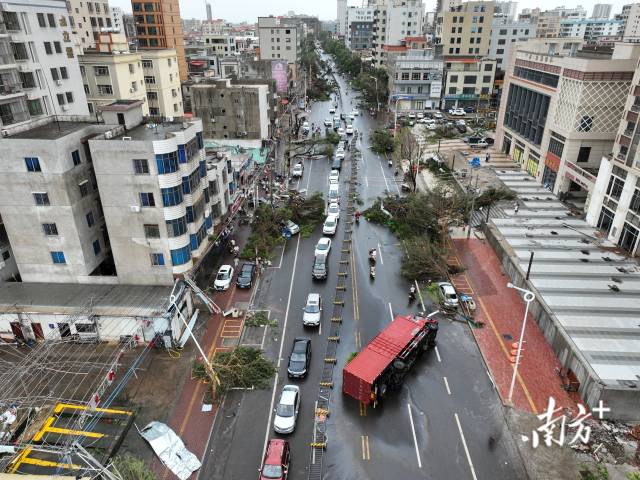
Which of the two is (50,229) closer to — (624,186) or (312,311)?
(312,311)

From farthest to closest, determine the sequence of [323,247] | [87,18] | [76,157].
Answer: [87,18]
[323,247]
[76,157]

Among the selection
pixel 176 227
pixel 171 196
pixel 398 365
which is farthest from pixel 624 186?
pixel 171 196

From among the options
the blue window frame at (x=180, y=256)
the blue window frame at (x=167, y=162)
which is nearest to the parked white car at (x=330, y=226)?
the blue window frame at (x=180, y=256)

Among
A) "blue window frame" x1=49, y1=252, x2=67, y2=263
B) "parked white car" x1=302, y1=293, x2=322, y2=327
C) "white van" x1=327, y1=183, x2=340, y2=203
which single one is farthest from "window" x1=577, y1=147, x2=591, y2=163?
"blue window frame" x1=49, y1=252, x2=67, y2=263

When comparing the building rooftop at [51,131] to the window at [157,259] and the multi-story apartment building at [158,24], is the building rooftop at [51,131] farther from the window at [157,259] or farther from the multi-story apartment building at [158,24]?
the multi-story apartment building at [158,24]

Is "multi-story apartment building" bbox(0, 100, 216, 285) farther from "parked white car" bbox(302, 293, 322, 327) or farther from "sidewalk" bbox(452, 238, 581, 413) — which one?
"sidewalk" bbox(452, 238, 581, 413)
